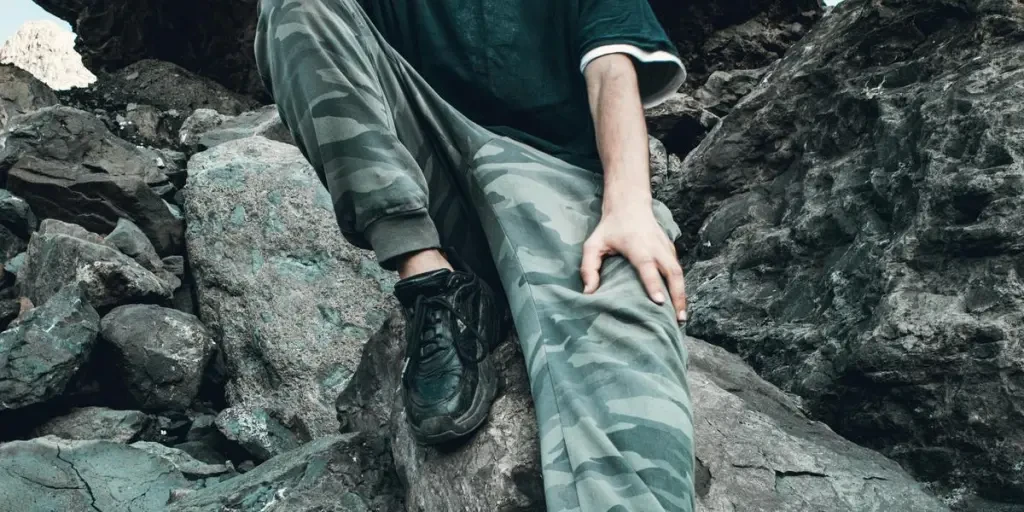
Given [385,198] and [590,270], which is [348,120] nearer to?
[385,198]

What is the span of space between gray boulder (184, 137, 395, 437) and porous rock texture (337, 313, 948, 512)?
1.77 meters

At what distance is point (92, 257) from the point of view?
14.9 feet

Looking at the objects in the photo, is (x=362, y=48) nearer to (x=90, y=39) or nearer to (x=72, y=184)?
(x=72, y=184)

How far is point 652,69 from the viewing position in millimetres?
2449

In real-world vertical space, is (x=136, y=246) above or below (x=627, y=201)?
above

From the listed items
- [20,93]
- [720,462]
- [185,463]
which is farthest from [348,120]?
[20,93]

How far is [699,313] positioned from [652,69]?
3.40 ft

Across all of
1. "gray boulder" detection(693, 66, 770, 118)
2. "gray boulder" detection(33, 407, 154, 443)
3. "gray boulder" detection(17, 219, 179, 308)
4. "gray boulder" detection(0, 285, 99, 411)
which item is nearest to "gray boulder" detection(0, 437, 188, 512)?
"gray boulder" detection(33, 407, 154, 443)

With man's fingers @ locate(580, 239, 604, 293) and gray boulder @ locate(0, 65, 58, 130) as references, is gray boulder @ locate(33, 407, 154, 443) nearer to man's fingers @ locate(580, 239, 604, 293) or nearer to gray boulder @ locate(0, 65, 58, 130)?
man's fingers @ locate(580, 239, 604, 293)

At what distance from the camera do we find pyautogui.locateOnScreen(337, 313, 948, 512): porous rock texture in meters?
2.04

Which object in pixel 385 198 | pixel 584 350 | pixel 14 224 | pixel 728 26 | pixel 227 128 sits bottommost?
pixel 584 350

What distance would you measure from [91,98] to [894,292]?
25.6 feet

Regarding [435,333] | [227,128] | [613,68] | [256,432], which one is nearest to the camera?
[435,333]

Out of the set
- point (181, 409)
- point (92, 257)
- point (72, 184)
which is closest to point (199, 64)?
point (72, 184)
